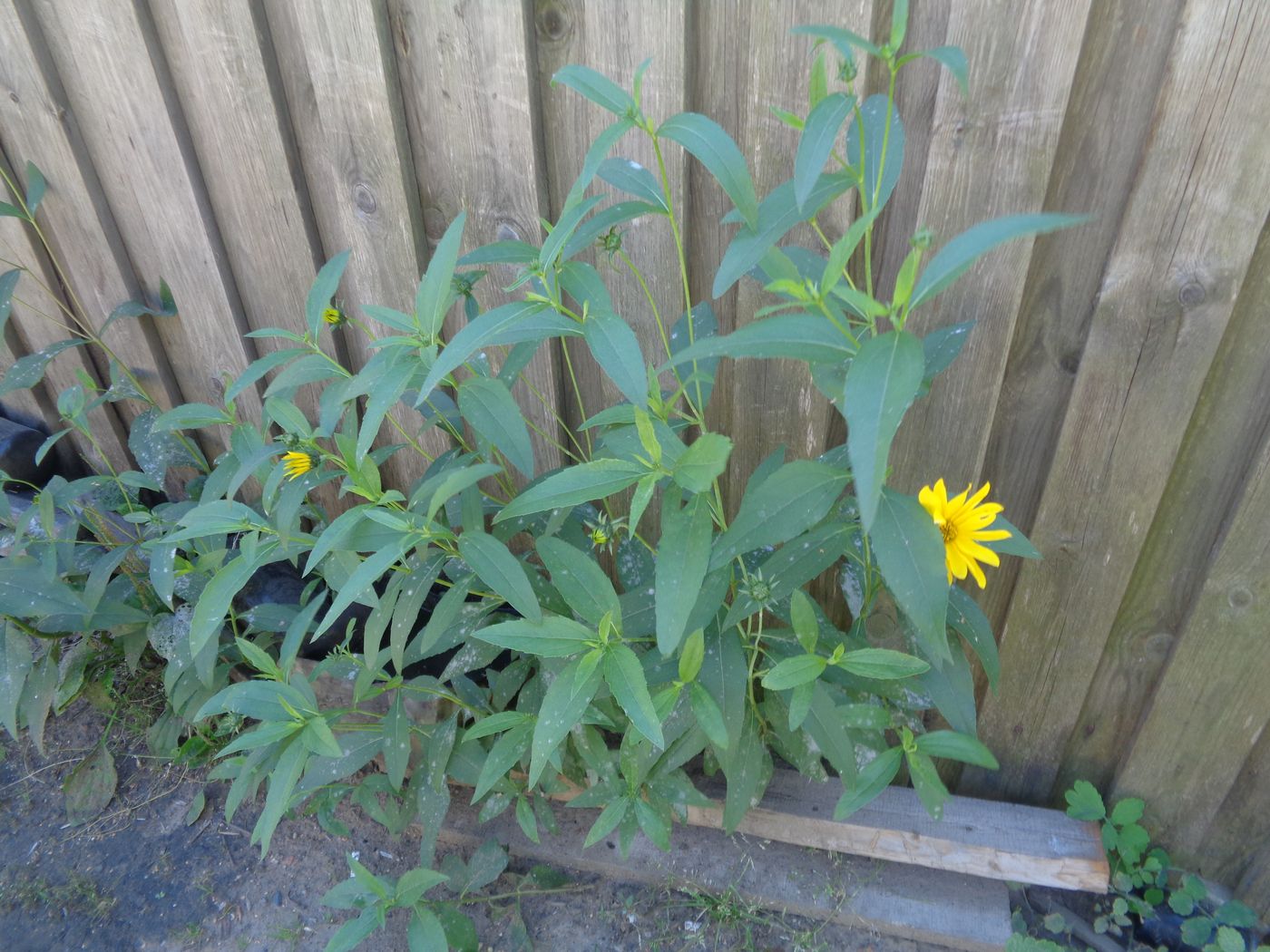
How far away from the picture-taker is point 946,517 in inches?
51.3

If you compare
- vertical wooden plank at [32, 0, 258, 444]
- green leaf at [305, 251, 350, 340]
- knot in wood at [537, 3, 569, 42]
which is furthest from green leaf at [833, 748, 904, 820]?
vertical wooden plank at [32, 0, 258, 444]

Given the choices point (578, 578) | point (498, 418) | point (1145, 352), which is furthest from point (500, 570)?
point (1145, 352)

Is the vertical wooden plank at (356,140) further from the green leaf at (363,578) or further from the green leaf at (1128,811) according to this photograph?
the green leaf at (1128,811)

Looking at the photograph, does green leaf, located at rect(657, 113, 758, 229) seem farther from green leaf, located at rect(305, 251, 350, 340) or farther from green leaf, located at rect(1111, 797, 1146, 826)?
green leaf, located at rect(1111, 797, 1146, 826)

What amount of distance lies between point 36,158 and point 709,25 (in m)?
1.87

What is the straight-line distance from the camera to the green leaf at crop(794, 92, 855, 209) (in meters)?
0.96

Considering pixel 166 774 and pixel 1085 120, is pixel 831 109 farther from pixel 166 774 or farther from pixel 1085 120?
pixel 166 774

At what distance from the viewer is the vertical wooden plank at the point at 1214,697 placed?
161 centimetres

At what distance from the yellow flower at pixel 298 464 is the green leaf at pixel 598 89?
89 cm

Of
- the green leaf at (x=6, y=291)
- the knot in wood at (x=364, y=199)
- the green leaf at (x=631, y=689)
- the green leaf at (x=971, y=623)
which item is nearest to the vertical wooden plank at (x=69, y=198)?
the green leaf at (x=6, y=291)

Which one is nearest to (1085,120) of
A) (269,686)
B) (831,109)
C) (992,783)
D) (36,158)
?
(831,109)

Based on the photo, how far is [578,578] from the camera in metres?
1.42

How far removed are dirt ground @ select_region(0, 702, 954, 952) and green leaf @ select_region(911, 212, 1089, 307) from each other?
5.45 ft

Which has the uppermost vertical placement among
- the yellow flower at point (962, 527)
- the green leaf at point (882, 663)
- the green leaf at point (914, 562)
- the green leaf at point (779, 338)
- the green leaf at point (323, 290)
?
the green leaf at point (779, 338)
